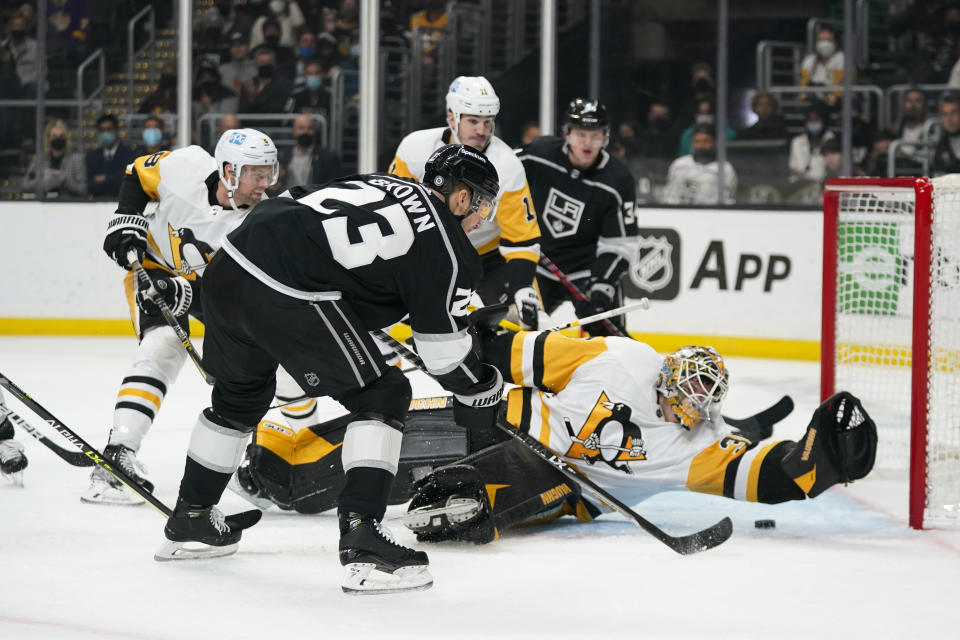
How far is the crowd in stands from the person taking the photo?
6980 mm

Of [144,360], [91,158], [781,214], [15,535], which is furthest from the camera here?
[91,158]

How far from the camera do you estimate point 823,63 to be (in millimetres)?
7324

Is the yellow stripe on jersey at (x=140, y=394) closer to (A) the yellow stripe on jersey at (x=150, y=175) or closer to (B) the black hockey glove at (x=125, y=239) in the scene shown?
(B) the black hockey glove at (x=125, y=239)

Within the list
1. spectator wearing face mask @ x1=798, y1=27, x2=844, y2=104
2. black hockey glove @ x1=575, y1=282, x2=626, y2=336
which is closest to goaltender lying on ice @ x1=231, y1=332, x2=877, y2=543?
black hockey glove @ x1=575, y1=282, x2=626, y2=336

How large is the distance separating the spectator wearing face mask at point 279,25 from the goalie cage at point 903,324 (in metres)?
4.24

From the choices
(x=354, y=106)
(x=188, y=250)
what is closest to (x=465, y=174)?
(x=188, y=250)

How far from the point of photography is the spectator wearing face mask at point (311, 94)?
24.7 feet

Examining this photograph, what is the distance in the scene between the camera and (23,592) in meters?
2.68

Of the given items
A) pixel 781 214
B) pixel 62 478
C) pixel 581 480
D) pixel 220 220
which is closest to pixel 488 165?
pixel 581 480

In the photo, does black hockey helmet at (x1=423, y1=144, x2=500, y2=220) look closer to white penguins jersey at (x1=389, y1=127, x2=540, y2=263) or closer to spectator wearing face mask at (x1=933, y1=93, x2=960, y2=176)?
white penguins jersey at (x1=389, y1=127, x2=540, y2=263)

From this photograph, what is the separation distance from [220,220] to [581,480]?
4.07ft

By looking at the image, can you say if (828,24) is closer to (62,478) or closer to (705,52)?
(705,52)

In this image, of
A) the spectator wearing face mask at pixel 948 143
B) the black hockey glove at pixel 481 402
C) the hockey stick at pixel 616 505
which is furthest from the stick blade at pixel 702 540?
the spectator wearing face mask at pixel 948 143

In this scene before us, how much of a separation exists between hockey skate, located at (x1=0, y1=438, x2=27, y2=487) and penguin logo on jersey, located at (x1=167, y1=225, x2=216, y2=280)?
66cm
